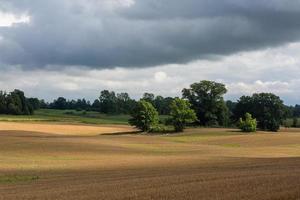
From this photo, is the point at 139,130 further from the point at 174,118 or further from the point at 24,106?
the point at 24,106

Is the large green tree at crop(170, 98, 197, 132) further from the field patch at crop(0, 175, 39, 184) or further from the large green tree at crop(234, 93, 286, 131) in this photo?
the field patch at crop(0, 175, 39, 184)

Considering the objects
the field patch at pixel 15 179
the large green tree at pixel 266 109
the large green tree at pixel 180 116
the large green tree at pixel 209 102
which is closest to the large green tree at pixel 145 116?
the large green tree at pixel 180 116

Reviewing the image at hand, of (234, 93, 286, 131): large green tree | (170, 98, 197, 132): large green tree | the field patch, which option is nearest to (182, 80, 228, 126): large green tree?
(234, 93, 286, 131): large green tree

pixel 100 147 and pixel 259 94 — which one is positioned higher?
pixel 259 94

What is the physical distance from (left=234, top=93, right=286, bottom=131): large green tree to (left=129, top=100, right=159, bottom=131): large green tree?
3651 centimetres

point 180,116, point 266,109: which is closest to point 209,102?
point 266,109

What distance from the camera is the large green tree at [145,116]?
114 metres

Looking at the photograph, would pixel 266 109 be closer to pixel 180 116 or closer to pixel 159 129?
pixel 180 116

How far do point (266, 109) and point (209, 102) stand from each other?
1477 centimetres

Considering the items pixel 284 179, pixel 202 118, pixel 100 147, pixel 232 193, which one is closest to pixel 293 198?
pixel 232 193

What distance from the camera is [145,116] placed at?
4498 inches

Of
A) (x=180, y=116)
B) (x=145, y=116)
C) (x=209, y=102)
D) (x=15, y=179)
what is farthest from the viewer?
(x=209, y=102)

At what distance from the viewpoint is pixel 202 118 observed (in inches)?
5468

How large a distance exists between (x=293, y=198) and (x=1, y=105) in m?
170
